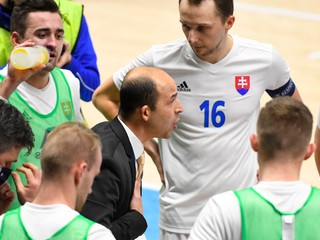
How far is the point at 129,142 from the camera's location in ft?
17.9

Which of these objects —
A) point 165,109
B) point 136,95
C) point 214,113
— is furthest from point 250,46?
point 136,95

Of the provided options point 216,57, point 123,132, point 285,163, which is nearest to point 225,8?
point 216,57

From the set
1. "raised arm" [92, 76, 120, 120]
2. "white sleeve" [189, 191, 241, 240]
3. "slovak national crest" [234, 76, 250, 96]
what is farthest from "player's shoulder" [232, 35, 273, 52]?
"white sleeve" [189, 191, 241, 240]

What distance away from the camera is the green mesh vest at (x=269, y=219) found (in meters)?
4.55

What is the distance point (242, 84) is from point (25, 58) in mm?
1397

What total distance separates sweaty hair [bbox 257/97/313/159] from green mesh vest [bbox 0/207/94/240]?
0.87m

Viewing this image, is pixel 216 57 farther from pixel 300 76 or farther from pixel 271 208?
pixel 300 76

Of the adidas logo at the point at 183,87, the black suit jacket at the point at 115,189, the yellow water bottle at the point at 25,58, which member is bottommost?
the black suit jacket at the point at 115,189

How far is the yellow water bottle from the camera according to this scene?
5703 millimetres

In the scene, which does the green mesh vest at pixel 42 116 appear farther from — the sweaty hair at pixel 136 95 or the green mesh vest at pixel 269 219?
the green mesh vest at pixel 269 219

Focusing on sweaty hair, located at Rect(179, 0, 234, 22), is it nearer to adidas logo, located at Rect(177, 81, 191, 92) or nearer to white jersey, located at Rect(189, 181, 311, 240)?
adidas logo, located at Rect(177, 81, 191, 92)

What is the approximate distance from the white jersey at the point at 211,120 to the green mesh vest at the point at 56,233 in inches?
76.0

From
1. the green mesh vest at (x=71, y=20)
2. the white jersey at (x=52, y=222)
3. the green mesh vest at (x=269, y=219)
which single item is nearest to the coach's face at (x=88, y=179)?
the white jersey at (x=52, y=222)

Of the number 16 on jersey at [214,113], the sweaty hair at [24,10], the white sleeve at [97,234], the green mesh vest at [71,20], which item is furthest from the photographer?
the green mesh vest at [71,20]
